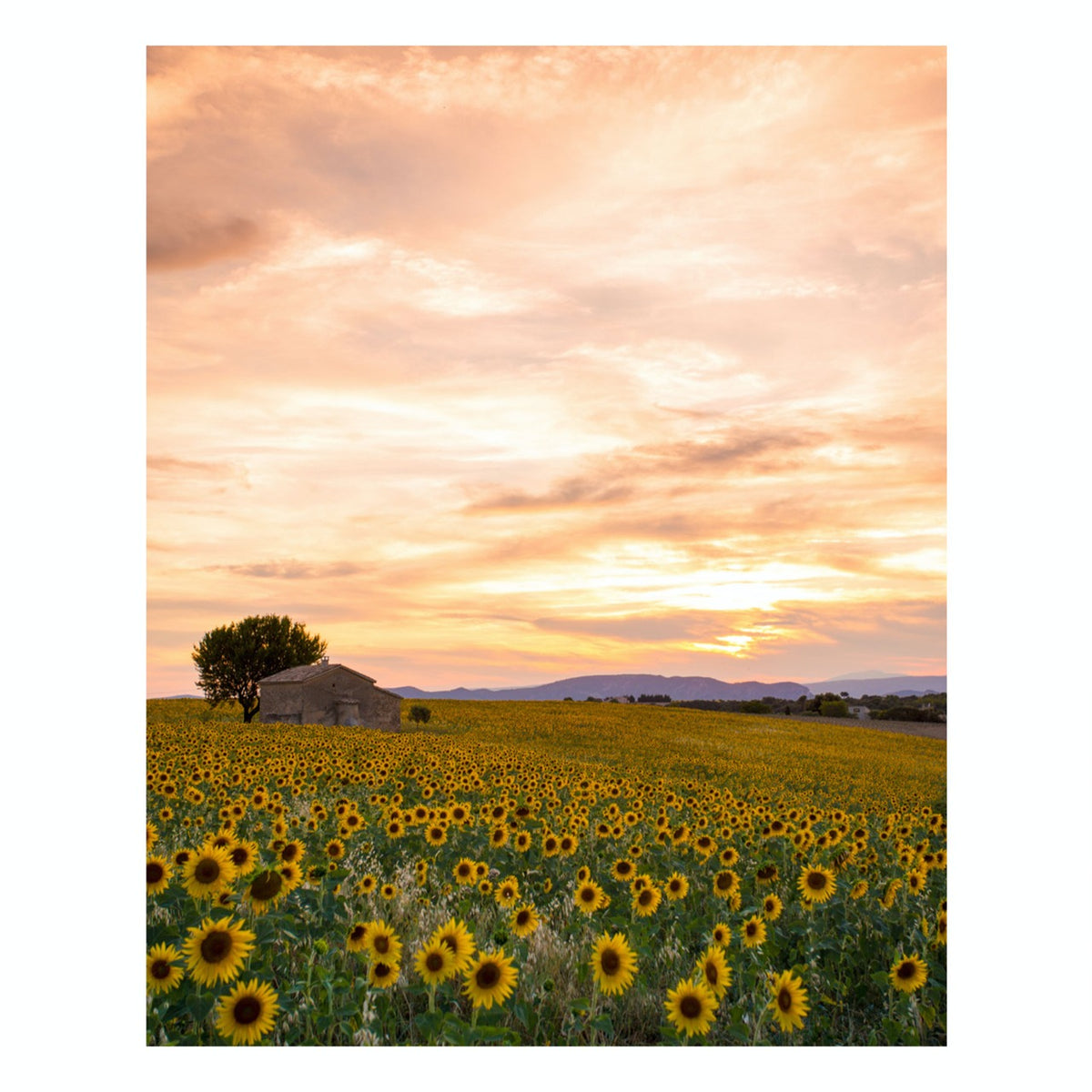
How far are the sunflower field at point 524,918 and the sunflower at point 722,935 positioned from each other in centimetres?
2

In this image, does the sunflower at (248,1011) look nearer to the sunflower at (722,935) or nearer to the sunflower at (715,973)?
the sunflower at (715,973)

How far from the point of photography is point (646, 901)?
6148 millimetres

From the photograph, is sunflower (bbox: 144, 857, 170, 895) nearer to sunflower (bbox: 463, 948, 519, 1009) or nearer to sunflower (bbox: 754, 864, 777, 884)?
sunflower (bbox: 463, 948, 519, 1009)

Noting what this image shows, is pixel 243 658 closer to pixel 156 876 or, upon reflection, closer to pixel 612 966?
pixel 156 876

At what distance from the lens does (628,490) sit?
7656mm

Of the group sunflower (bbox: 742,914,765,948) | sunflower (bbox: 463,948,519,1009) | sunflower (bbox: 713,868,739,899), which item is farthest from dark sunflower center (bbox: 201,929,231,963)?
sunflower (bbox: 713,868,739,899)

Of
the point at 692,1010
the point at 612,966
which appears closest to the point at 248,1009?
the point at 612,966

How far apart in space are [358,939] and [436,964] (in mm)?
499

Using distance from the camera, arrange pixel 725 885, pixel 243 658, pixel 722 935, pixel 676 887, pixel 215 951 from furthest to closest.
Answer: pixel 243 658
pixel 676 887
pixel 725 885
pixel 722 935
pixel 215 951

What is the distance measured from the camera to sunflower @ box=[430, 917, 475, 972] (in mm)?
4625

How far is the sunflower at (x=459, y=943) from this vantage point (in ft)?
15.2

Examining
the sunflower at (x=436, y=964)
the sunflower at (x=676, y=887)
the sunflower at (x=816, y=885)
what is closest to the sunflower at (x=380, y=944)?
the sunflower at (x=436, y=964)
